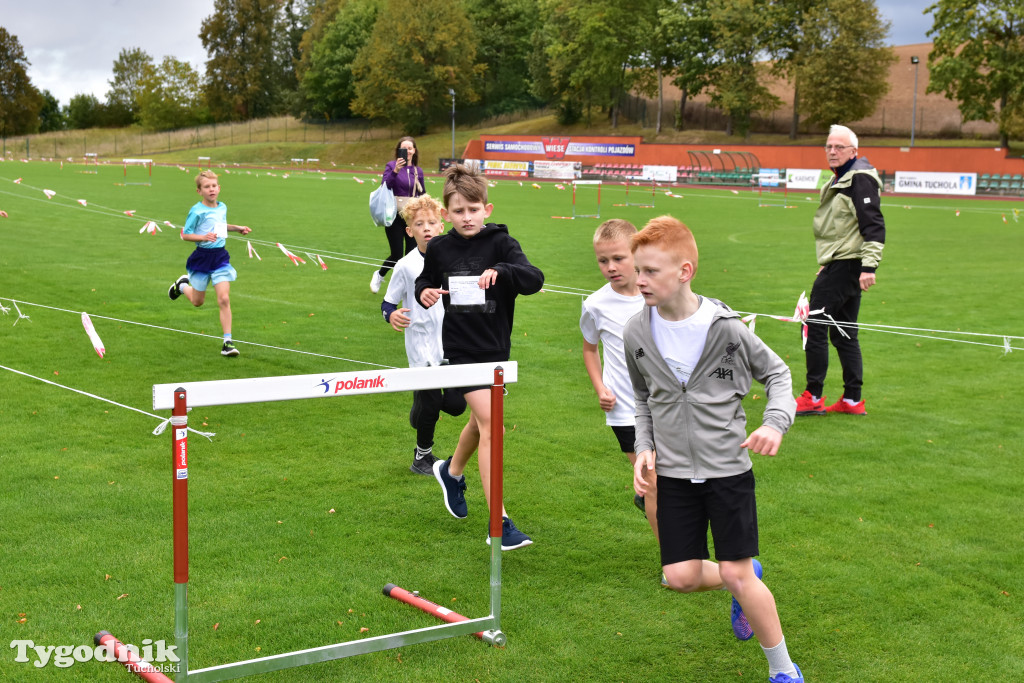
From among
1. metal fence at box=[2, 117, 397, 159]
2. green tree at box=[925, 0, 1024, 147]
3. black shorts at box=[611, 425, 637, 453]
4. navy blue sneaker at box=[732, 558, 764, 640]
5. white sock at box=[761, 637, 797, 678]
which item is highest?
green tree at box=[925, 0, 1024, 147]

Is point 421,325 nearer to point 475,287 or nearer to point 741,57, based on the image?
point 475,287

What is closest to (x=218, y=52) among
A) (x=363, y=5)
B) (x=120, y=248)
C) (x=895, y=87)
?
(x=363, y=5)

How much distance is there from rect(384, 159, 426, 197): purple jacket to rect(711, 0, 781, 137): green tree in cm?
6297

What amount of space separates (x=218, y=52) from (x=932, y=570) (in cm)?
12215

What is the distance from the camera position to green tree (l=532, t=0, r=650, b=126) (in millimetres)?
82000

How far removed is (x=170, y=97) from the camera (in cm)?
11569

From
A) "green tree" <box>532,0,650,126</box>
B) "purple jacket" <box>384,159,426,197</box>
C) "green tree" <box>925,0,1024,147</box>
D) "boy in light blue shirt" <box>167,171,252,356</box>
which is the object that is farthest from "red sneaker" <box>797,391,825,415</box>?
"green tree" <box>532,0,650,126</box>

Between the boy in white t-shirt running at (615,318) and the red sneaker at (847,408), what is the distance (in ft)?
13.5

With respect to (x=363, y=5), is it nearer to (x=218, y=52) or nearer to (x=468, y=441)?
(x=218, y=52)

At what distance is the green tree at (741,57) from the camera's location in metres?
74.1

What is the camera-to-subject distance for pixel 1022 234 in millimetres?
26719

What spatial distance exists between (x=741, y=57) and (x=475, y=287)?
251ft

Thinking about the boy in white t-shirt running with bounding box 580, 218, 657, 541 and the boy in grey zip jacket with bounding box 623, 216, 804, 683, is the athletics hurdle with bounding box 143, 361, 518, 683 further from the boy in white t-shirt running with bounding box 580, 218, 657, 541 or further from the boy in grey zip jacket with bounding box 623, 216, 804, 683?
the boy in white t-shirt running with bounding box 580, 218, 657, 541

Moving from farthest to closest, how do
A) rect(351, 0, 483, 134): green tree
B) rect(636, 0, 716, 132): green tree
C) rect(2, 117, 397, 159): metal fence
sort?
rect(2, 117, 397, 159): metal fence < rect(351, 0, 483, 134): green tree < rect(636, 0, 716, 132): green tree
